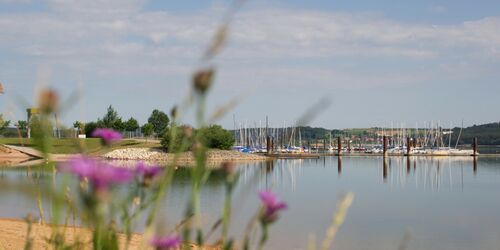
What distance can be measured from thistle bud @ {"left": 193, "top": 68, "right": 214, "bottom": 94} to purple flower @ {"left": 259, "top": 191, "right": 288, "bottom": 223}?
241 millimetres

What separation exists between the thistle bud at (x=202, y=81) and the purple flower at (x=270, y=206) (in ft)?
0.79

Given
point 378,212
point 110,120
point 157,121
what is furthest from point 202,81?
point 157,121

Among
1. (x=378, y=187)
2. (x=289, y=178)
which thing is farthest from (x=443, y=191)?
(x=289, y=178)

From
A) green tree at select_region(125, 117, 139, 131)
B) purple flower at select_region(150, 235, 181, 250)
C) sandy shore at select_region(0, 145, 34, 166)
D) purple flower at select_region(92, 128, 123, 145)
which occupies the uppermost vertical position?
green tree at select_region(125, 117, 139, 131)

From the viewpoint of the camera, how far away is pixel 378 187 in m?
41.9

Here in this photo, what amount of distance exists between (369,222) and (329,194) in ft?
38.1

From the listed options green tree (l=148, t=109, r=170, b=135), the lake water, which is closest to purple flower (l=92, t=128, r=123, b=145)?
the lake water

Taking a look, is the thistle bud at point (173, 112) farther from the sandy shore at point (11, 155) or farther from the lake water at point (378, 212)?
the sandy shore at point (11, 155)

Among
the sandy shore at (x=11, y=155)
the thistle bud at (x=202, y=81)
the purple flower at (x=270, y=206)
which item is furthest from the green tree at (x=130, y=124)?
the thistle bud at (x=202, y=81)

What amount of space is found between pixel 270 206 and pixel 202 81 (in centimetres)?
27

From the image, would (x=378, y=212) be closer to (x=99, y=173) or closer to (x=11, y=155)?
(x=99, y=173)

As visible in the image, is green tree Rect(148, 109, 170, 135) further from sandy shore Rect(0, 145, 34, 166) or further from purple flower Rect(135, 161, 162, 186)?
purple flower Rect(135, 161, 162, 186)

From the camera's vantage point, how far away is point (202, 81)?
950 mm

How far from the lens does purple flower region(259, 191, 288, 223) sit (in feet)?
3.54
